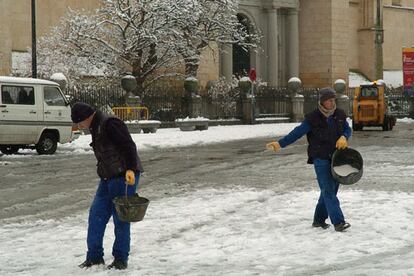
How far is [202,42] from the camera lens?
35.6 metres

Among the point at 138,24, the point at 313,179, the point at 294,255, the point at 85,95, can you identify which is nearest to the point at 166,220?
the point at 294,255

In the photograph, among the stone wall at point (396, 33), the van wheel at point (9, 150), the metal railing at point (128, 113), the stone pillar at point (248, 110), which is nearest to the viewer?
the van wheel at point (9, 150)

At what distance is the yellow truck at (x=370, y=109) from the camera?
30297mm

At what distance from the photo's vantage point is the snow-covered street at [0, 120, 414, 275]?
6.50 m

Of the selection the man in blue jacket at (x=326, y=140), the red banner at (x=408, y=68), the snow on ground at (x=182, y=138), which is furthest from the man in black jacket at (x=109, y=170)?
the red banner at (x=408, y=68)

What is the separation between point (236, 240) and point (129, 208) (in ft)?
6.44

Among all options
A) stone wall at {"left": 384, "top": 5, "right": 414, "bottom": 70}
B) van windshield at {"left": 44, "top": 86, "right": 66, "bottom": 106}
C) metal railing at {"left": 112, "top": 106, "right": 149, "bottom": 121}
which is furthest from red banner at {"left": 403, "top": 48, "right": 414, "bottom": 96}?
van windshield at {"left": 44, "top": 86, "right": 66, "bottom": 106}

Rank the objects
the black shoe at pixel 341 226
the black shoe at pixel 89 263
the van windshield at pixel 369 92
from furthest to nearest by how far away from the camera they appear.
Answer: the van windshield at pixel 369 92 → the black shoe at pixel 341 226 → the black shoe at pixel 89 263

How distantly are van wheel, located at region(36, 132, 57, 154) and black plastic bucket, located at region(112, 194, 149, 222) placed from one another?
45.9 ft

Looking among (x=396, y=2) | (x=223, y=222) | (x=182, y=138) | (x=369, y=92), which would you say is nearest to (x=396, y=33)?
(x=396, y=2)

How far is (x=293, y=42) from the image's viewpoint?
4953 centimetres

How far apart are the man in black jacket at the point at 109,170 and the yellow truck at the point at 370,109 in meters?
25.2

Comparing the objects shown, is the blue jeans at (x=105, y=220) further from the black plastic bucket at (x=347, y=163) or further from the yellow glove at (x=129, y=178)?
the black plastic bucket at (x=347, y=163)

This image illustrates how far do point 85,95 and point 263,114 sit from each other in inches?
466
